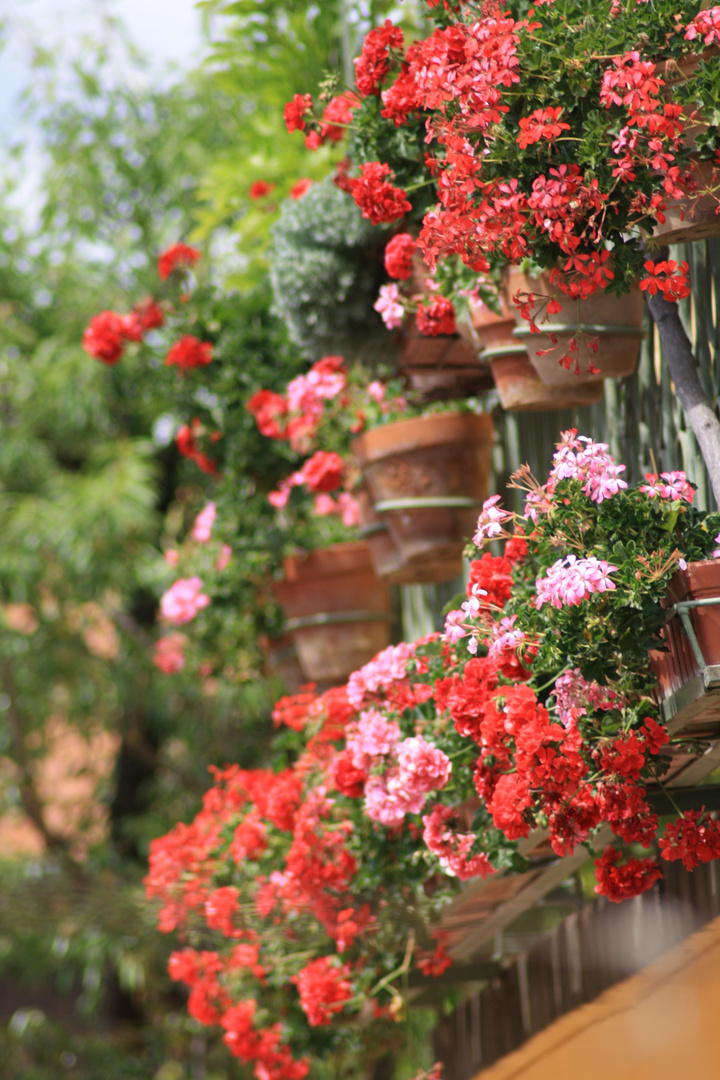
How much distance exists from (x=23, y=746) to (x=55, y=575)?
890mm

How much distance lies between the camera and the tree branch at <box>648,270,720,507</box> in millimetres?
1669

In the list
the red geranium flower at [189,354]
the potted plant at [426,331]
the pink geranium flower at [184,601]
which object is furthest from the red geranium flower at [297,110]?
the pink geranium flower at [184,601]

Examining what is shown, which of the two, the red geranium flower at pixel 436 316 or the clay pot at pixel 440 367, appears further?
the clay pot at pixel 440 367

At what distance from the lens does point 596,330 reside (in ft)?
6.12

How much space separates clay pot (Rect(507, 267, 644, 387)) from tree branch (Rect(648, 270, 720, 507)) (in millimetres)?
81

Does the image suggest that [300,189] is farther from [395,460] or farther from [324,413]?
[395,460]

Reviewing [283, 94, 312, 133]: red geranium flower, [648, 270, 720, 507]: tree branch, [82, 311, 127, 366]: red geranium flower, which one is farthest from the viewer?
[82, 311, 127, 366]: red geranium flower

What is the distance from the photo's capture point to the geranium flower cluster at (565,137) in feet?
4.93

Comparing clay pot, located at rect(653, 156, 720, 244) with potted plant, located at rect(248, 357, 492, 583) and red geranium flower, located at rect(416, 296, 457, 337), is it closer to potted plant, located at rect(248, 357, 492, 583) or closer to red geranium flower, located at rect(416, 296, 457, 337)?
red geranium flower, located at rect(416, 296, 457, 337)

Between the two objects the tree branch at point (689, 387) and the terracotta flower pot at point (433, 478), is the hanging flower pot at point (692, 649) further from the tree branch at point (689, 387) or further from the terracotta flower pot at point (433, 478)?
the terracotta flower pot at point (433, 478)

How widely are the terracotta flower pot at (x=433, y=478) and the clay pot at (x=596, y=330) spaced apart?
0.70m

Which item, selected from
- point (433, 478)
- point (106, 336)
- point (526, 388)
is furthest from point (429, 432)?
point (106, 336)

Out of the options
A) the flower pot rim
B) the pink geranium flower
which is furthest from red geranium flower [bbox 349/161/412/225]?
the pink geranium flower

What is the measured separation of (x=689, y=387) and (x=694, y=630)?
0.45 meters
